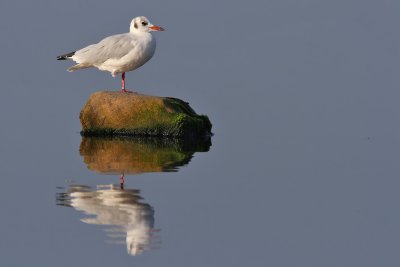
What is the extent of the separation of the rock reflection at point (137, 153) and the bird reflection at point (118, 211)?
5.74 ft

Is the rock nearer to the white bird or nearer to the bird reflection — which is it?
the white bird

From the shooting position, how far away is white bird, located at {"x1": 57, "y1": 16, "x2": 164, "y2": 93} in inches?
805

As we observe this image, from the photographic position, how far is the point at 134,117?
835 inches

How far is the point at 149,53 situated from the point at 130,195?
7.60 meters

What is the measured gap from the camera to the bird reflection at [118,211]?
36.5ft

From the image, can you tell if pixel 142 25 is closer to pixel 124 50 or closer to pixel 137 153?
pixel 124 50

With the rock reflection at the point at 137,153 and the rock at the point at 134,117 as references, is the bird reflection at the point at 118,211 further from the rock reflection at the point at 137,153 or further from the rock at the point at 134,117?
the rock at the point at 134,117

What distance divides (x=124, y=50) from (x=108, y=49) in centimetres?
37

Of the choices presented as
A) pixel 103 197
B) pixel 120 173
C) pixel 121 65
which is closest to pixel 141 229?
pixel 103 197

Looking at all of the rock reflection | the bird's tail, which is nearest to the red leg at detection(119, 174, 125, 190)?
the rock reflection

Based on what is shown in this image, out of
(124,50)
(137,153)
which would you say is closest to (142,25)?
(124,50)

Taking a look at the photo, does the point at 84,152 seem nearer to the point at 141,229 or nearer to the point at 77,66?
the point at 77,66

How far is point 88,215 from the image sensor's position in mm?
12297

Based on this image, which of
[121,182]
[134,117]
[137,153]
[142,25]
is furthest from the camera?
[134,117]
